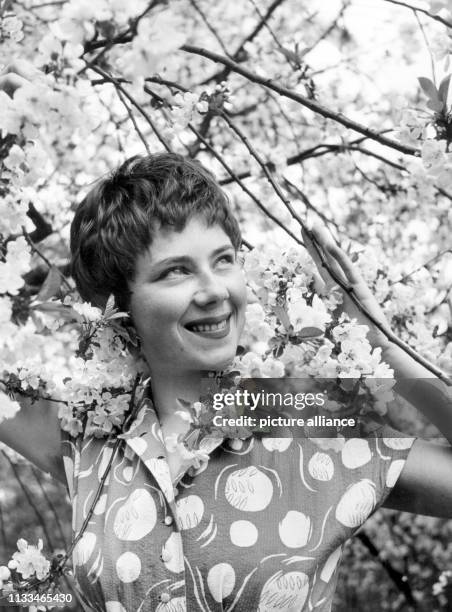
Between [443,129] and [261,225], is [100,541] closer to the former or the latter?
[443,129]

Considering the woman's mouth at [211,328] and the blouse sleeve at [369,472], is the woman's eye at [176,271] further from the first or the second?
the blouse sleeve at [369,472]

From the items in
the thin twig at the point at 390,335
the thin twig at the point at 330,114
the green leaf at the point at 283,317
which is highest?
the thin twig at the point at 330,114

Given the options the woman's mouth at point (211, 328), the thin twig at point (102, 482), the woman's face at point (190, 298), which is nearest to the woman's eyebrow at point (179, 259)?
the woman's face at point (190, 298)

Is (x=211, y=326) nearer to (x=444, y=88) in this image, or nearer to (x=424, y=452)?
(x=424, y=452)

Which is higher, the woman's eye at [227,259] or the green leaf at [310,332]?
the woman's eye at [227,259]

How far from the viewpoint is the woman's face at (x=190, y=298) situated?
1.20m

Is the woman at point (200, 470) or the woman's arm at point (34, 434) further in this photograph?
the woman's arm at point (34, 434)

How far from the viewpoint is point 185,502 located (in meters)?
1.19

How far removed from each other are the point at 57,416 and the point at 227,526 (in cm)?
44

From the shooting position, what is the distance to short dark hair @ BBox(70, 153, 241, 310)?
1.27 m

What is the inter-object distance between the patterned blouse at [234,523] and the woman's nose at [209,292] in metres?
0.22

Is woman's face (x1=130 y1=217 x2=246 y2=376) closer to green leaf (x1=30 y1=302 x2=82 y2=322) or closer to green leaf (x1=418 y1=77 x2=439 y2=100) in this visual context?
green leaf (x1=30 y1=302 x2=82 y2=322)

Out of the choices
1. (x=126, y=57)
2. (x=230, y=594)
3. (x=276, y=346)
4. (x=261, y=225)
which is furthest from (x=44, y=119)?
(x=261, y=225)

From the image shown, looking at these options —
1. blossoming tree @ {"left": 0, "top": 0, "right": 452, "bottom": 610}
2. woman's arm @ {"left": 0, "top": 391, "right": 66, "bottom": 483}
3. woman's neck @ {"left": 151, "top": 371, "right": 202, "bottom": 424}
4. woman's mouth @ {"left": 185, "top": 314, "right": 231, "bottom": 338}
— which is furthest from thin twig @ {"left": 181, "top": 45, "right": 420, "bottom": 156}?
woman's arm @ {"left": 0, "top": 391, "right": 66, "bottom": 483}
